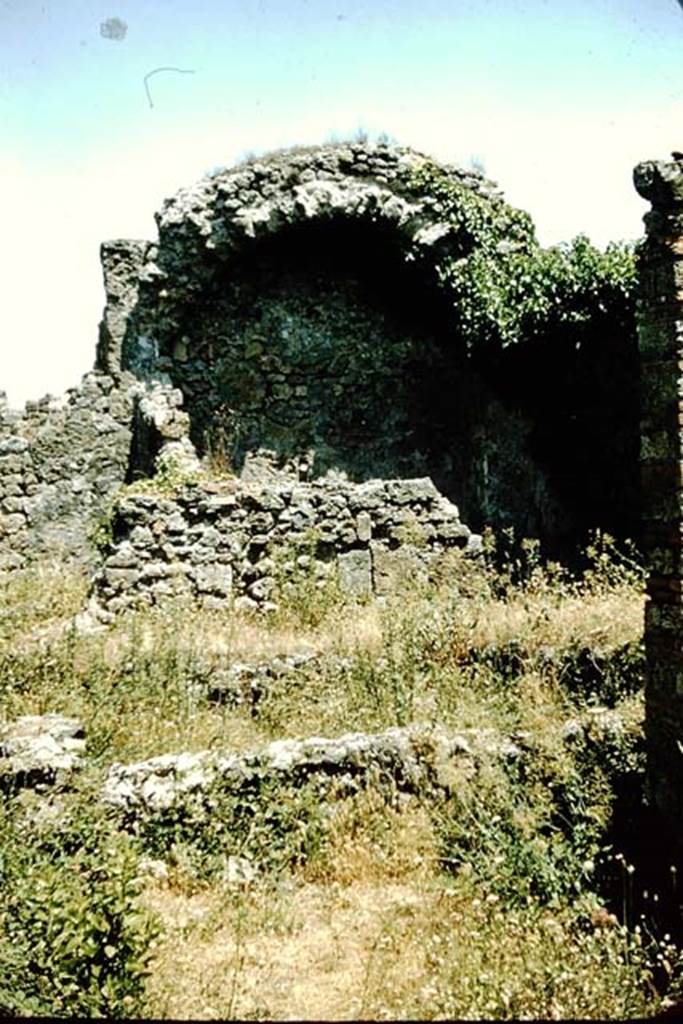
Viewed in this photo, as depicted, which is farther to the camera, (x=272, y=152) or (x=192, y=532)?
(x=272, y=152)

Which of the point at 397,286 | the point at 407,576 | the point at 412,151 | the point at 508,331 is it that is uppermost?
the point at 412,151

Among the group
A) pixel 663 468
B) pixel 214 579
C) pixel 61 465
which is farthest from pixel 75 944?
pixel 61 465

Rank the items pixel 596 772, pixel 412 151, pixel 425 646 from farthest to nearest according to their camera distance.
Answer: pixel 412 151 < pixel 425 646 < pixel 596 772

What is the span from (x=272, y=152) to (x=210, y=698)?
971 cm

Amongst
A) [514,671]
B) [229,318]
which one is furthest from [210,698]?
[229,318]

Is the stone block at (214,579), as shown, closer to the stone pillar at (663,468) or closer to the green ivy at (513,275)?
the green ivy at (513,275)

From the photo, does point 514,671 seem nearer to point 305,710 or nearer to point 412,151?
point 305,710

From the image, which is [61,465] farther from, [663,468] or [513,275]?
[663,468]

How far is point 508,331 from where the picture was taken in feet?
42.1

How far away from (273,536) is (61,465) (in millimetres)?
4759

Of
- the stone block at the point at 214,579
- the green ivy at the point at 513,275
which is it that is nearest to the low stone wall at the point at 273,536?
the stone block at the point at 214,579

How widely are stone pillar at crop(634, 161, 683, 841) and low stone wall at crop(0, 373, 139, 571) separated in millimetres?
9525

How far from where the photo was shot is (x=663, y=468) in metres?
4.96

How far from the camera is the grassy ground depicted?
3.78 metres
